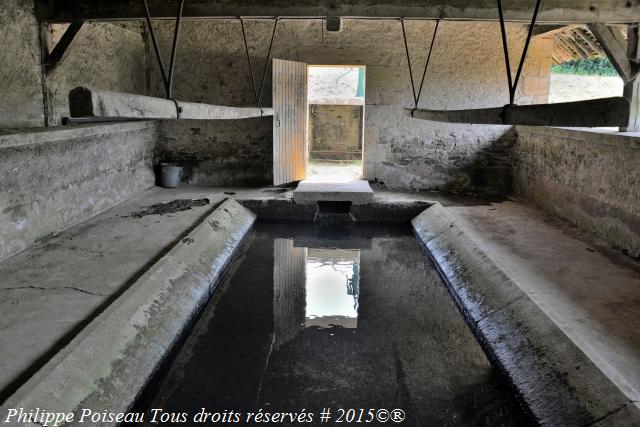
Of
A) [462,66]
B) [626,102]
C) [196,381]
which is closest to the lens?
[626,102]

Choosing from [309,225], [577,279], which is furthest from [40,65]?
[577,279]

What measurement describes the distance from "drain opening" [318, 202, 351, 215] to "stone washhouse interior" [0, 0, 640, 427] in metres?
0.08

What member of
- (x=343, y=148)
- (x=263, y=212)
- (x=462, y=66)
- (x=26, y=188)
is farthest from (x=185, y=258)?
(x=343, y=148)

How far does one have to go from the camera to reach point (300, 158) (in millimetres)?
9352

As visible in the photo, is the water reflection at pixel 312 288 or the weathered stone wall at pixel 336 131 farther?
the weathered stone wall at pixel 336 131

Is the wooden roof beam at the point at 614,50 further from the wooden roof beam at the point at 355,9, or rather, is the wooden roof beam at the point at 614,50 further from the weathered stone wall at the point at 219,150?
the weathered stone wall at the point at 219,150

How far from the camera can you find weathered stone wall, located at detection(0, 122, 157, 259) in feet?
16.7

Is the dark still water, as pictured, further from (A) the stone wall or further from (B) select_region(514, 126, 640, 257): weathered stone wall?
(A) the stone wall

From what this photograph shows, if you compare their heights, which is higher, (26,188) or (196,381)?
(26,188)

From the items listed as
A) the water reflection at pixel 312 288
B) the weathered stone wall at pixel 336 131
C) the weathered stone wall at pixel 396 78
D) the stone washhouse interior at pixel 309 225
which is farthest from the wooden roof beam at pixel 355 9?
the weathered stone wall at pixel 336 131

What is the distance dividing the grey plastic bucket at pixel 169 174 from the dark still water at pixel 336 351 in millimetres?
3387

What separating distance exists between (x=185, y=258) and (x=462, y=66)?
20.5 ft

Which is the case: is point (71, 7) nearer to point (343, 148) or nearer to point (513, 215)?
point (513, 215)

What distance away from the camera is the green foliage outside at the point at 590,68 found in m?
13.0
